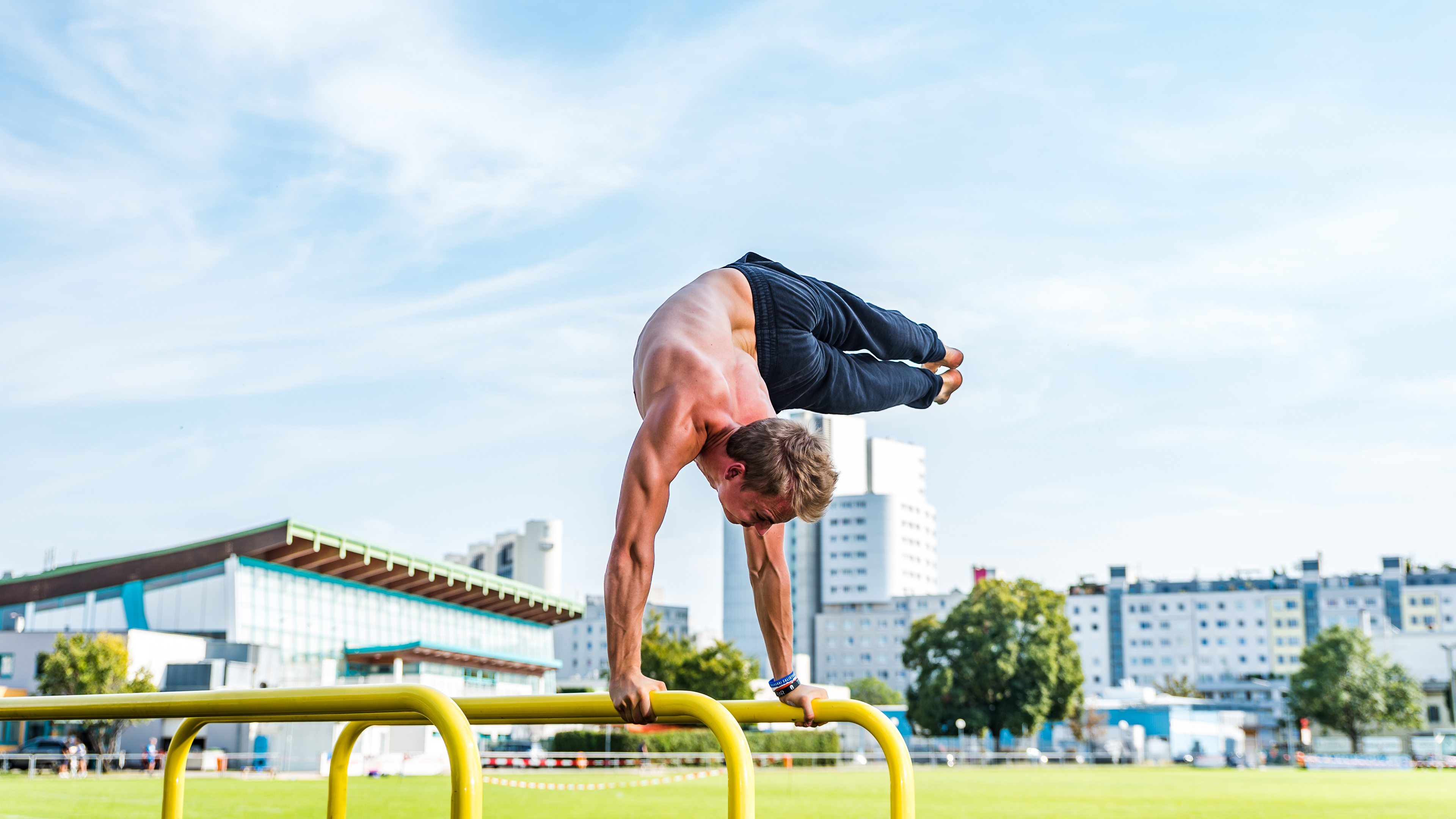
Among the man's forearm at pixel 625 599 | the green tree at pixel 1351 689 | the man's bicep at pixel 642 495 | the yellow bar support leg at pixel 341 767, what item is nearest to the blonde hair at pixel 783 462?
the man's bicep at pixel 642 495

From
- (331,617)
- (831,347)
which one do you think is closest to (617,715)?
(831,347)

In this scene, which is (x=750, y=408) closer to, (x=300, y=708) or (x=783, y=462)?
(x=783, y=462)

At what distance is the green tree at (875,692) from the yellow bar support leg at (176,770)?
109 metres

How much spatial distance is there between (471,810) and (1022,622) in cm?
5316

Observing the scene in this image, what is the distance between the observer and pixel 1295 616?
123562 millimetres

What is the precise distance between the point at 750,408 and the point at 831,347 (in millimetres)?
942

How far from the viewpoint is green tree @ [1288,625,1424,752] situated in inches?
2680

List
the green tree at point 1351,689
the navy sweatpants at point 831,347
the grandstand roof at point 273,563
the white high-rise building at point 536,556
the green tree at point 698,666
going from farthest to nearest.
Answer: the white high-rise building at point 536,556 → the green tree at point 1351,689 → the green tree at point 698,666 → the grandstand roof at point 273,563 → the navy sweatpants at point 831,347

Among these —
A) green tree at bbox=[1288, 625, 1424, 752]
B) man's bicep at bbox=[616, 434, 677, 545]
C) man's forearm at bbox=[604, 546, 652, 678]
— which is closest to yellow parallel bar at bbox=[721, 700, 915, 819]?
man's forearm at bbox=[604, 546, 652, 678]

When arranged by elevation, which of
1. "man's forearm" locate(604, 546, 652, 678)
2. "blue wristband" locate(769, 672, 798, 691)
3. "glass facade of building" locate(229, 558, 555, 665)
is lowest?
"glass facade of building" locate(229, 558, 555, 665)

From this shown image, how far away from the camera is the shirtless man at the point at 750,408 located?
379 cm

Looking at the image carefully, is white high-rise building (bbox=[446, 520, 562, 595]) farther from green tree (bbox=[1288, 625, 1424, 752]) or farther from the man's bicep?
the man's bicep

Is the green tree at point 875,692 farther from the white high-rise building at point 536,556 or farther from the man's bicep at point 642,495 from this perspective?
the man's bicep at point 642,495

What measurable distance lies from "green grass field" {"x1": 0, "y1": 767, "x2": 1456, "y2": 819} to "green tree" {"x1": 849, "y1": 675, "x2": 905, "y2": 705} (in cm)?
7942
